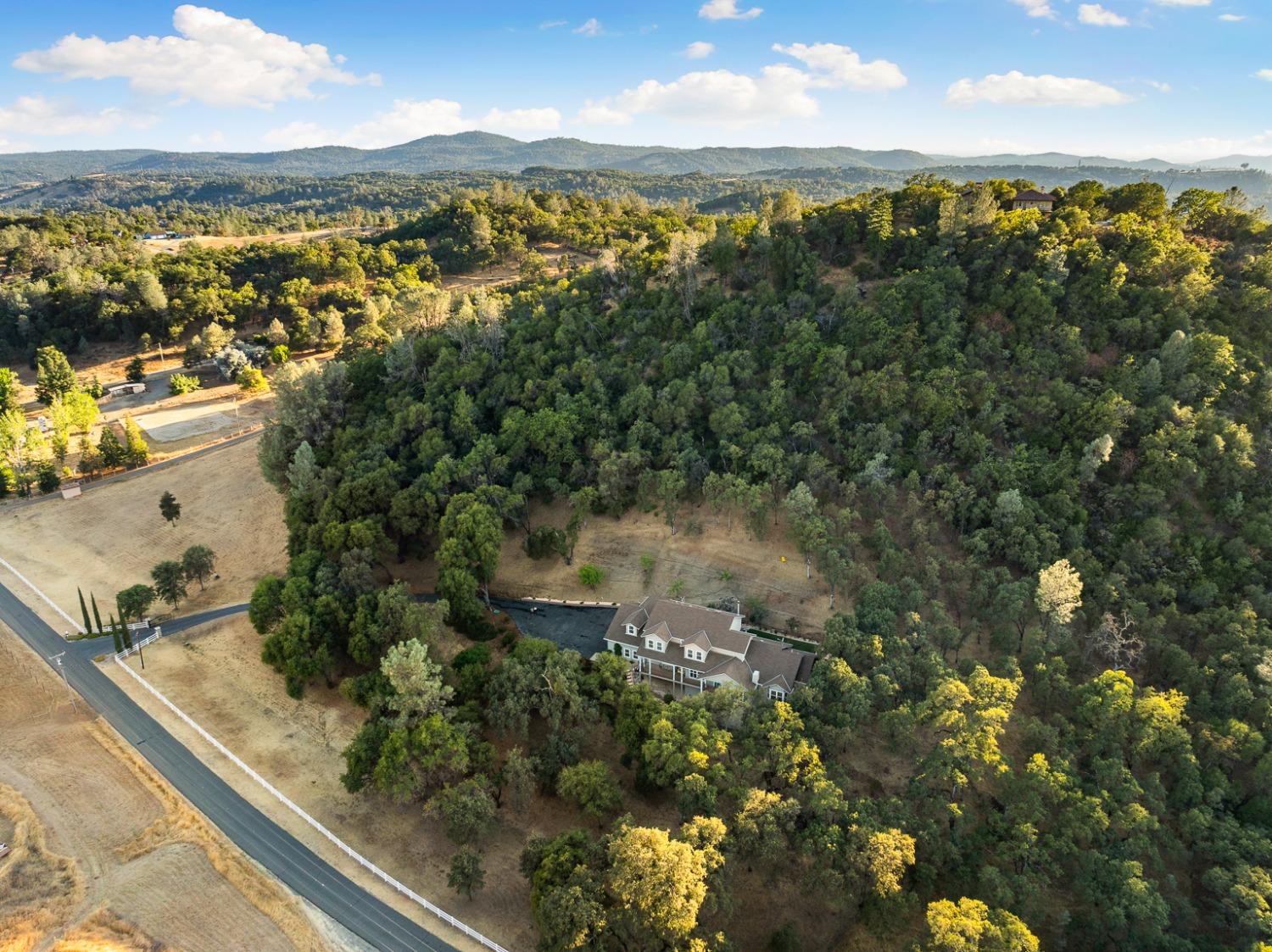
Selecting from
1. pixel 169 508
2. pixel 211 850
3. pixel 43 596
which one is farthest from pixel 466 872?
pixel 169 508

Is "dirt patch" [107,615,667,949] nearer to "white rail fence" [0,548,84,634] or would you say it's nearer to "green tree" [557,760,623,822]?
"green tree" [557,760,623,822]

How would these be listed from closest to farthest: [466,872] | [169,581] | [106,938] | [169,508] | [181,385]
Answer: [106,938], [466,872], [169,581], [169,508], [181,385]

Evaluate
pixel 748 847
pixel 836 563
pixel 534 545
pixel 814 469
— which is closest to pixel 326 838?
pixel 748 847

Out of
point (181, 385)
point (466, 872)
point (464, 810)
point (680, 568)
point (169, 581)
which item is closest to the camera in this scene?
point (466, 872)

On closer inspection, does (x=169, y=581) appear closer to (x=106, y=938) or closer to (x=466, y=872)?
(x=106, y=938)

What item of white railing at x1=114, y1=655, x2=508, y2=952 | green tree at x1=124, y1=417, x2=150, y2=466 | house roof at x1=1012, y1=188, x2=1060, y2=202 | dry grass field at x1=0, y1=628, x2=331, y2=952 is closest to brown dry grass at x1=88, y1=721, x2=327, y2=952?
dry grass field at x1=0, y1=628, x2=331, y2=952
